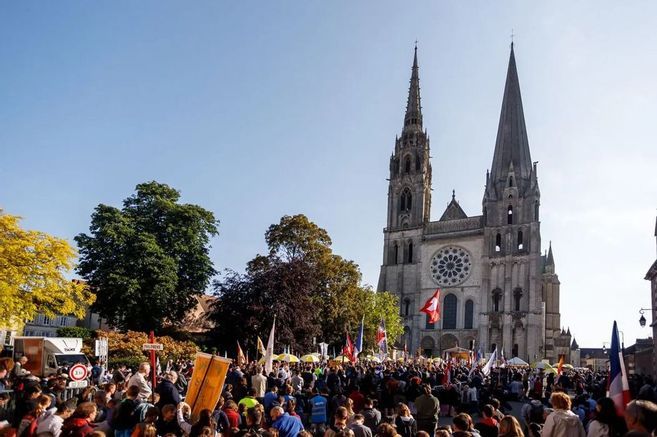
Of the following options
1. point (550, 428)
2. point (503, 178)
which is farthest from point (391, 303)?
point (550, 428)

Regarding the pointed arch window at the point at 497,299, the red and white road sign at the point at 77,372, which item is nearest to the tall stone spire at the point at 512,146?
the pointed arch window at the point at 497,299

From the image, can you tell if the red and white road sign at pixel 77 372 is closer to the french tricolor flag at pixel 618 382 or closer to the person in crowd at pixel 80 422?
the person in crowd at pixel 80 422

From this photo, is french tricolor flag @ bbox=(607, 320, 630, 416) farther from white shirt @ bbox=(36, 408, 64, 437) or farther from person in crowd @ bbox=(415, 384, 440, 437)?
white shirt @ bbox=(36, 408, 64, 437)

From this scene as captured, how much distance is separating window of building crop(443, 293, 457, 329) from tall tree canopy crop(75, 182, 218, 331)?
31.3m

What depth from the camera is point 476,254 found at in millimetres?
65188

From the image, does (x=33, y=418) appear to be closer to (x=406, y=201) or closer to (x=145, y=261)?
(x=145, y=261)

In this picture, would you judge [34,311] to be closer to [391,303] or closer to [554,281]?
[391,303]

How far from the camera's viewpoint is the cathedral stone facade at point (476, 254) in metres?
60.6

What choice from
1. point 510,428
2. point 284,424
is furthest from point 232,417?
point 510,428

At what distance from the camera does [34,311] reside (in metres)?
23.7

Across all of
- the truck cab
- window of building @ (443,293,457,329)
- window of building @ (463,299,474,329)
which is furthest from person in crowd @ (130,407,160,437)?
window of building @ (443,293,457,329)

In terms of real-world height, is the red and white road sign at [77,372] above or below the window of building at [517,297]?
below

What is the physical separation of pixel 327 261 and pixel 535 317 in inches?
995

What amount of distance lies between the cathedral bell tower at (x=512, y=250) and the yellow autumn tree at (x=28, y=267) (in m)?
45.8
